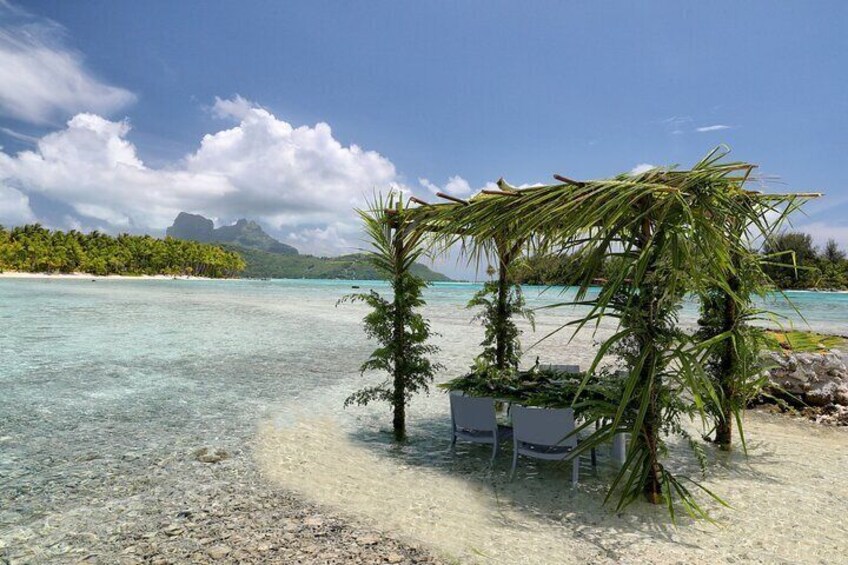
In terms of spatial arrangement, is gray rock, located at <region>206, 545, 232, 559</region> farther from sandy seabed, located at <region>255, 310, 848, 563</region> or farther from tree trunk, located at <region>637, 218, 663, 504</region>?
tree trunk, located at <region>637, 218, 663, 504</region>

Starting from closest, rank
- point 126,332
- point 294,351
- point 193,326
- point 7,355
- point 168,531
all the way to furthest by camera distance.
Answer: point 168,531, point 7,355, point 294,351, point 126,332, point 193,326

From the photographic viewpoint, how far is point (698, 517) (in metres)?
4.38

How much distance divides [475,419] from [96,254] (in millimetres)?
107937

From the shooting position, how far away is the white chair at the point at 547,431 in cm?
488

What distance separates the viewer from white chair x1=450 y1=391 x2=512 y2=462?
557cm

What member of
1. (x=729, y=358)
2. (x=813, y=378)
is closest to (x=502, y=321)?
(x=729, y=358)

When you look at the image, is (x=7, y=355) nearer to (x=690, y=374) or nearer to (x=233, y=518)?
(x=233, y=518)

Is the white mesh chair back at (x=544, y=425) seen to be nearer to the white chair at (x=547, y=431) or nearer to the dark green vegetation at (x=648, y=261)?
the white chair at (x=547, y=431)

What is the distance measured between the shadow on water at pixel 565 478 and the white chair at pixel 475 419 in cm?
31

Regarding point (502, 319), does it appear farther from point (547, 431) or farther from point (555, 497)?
point (555, 497)

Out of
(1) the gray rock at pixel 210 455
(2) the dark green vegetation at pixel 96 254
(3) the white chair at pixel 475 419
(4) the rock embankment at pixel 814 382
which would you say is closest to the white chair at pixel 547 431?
(3) the white chair at pixel 475 419

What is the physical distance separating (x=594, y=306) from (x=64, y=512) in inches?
214

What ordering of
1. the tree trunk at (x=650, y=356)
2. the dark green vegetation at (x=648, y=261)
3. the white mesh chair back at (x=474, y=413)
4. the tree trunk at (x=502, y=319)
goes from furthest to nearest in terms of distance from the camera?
1. the tree trunk at (x=502, y=319)
2. the white mesh chair back at (x=474, y=413)
3. the tree trunk at (x=650, y=356)
4. the dark green vegetation at (x=648, y=261)

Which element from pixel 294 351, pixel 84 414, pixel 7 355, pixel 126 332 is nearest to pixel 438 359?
pixel 294 351
